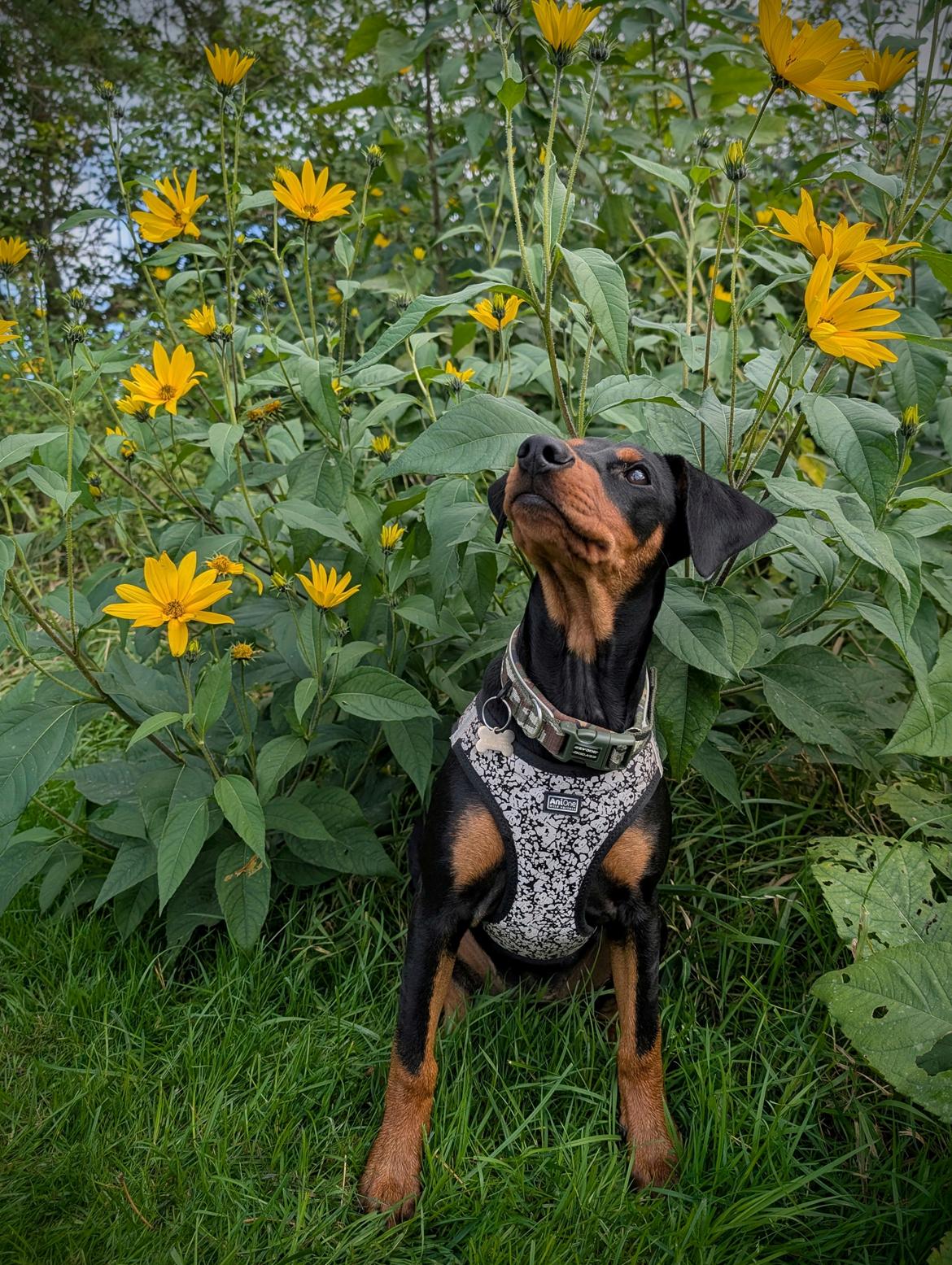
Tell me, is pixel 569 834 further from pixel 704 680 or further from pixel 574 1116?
pixel 574 1116

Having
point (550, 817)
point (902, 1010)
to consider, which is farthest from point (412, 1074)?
point (902, 1010)

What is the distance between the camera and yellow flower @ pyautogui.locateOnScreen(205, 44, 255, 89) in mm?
2109

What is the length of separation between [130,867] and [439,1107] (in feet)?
3.08

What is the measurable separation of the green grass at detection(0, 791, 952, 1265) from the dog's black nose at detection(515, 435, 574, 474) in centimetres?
136

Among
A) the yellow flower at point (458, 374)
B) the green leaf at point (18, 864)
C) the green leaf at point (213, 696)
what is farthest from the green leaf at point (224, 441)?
the green leaf at point (18, 864)

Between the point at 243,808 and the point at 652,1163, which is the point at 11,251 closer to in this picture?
the point at 243,808

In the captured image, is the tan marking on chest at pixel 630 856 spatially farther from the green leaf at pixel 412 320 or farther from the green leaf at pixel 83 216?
the green leaf at pixel 83 216

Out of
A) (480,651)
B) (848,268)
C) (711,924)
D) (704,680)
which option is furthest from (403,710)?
(848,268)

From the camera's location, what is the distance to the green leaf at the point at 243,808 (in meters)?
2.12

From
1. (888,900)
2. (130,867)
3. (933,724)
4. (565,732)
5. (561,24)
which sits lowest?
(888,900)

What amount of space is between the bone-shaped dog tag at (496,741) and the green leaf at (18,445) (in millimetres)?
1078

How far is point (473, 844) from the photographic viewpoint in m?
2.07

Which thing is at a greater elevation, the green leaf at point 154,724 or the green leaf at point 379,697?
the green leaf at point 154,724

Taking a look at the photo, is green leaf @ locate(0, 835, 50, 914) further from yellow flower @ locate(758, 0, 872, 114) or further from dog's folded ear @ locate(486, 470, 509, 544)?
yellow flower @ locate(758, 0, 872, 114)
